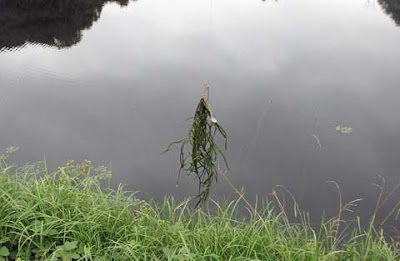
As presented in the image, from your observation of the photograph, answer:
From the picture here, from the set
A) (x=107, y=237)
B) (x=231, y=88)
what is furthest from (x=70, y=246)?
(x=231, y=88)

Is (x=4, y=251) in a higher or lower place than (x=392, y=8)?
lower

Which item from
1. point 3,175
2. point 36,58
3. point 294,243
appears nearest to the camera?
point 294,243

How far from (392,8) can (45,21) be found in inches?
384

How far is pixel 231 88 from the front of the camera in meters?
7.24

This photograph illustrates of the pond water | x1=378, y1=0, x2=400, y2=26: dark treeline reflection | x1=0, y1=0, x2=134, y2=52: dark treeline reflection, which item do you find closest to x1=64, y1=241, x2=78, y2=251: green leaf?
the pond water

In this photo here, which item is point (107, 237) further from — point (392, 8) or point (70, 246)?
point (392, 8)

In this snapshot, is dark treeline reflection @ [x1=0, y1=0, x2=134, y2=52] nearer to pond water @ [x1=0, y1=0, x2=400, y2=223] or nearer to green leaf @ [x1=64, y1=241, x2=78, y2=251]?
pond water @ [x1=0, y1=0, x2=400, y2=223]

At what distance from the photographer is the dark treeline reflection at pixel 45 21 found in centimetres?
944

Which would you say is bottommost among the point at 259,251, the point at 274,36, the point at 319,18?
the point at 259,251

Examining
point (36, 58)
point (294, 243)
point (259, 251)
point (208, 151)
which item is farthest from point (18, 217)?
point (36, 58)

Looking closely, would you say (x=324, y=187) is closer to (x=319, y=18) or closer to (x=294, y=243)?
(x=294, y=243)

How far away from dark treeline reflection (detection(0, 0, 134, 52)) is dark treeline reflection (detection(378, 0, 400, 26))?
26.9 feet

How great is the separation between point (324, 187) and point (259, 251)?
2.80 m

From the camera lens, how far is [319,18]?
36.8ft
